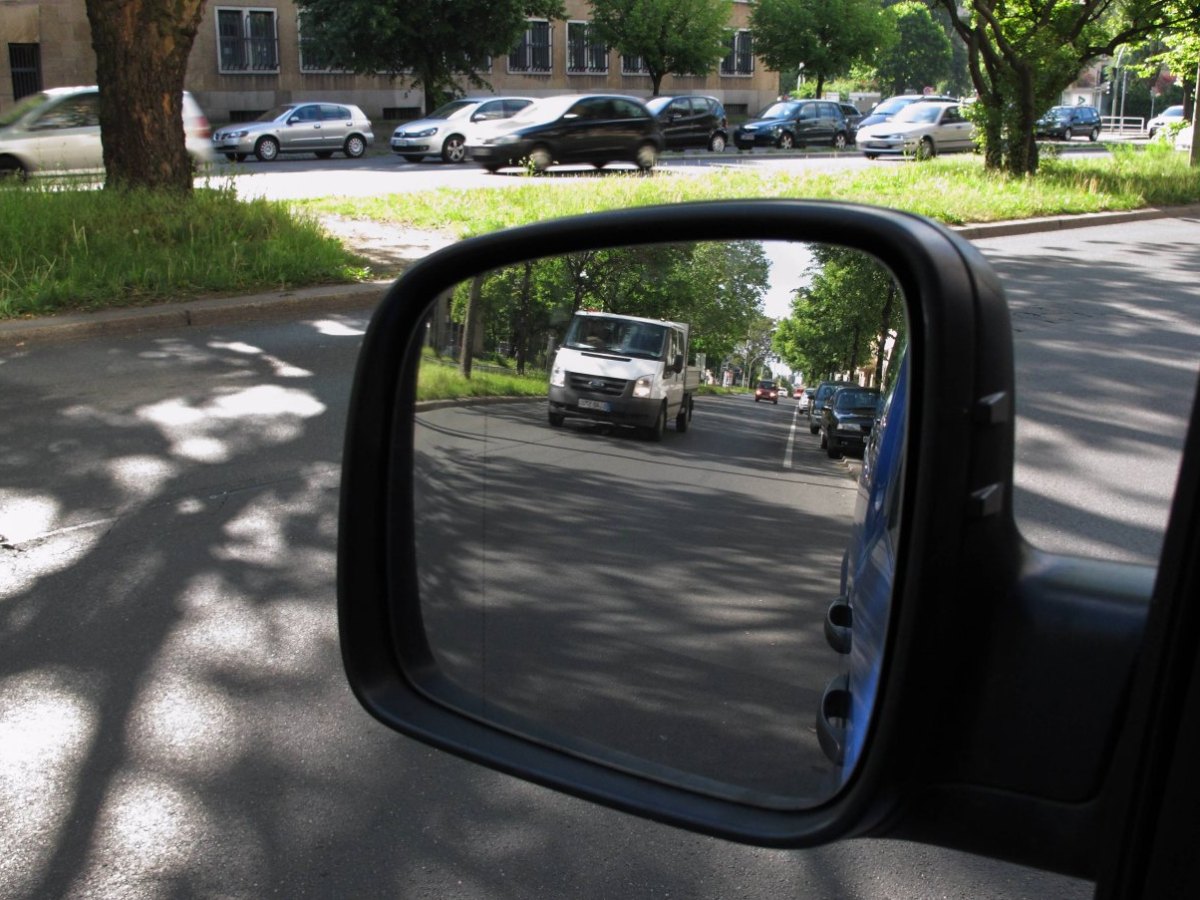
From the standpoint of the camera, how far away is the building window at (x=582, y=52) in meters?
55.3

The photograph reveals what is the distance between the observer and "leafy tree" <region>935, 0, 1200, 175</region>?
21.3 metres

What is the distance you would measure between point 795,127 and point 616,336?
42912 mm

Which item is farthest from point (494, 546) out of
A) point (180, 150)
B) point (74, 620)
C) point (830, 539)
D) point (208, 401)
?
point (180, 150)

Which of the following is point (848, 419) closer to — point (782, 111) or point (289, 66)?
point (782, 111)

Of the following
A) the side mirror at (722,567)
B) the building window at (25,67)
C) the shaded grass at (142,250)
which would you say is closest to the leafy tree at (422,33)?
the building window at (25,67)

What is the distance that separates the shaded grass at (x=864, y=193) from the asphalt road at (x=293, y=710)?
31.1 ft

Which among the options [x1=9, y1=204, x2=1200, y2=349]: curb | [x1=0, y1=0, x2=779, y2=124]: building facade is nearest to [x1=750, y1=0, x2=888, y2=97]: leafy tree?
[x1=0, y1=0, x2=779, y2=124]: building facade

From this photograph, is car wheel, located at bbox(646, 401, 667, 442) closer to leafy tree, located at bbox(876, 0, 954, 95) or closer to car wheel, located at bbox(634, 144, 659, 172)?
car wheel, located at bbox(634, 144, 659, 172)

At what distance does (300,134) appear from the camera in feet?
115

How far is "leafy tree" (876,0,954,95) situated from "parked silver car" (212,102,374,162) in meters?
66.2

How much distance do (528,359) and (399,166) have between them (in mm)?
30756

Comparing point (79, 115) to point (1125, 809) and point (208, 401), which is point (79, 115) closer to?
point (208, 401)

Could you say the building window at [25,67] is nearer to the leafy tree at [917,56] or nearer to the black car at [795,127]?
the black car at [795,127]

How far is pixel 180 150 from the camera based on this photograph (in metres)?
13.2
